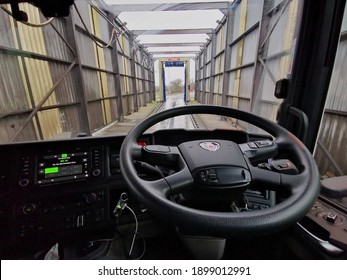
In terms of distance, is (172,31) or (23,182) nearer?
(23,182)

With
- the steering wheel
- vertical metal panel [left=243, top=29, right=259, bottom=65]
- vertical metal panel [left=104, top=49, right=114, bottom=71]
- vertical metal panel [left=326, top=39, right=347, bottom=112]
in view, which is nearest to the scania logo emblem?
the steering wheel

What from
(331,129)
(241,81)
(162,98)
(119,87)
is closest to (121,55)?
(119,87)

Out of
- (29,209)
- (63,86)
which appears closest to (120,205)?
(29,209)

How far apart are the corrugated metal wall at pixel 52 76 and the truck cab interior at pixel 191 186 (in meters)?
→ 0.61

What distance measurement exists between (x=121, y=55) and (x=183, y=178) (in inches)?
342

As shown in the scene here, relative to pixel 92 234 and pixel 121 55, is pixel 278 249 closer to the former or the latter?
pixel 92 234

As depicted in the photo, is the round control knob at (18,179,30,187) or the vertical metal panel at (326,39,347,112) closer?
the round control knob at (18,179,30,187)

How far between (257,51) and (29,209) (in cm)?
480

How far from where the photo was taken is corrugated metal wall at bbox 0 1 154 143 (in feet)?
8.64

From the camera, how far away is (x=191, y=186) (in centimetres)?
55

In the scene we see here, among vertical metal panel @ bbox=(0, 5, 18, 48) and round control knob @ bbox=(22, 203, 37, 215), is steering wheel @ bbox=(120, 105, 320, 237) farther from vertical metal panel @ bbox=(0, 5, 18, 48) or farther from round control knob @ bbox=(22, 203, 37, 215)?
vertical metal panel @ bbox=(0, 5, 18, 48)

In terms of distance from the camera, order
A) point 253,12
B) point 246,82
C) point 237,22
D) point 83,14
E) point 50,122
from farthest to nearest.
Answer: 1. point 237,22
2. point 246,82
3. point 83,14
4. point 253,12
5. point 50,122

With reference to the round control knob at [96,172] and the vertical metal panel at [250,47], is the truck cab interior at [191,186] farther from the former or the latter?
the vertical metal panel at [250,47]

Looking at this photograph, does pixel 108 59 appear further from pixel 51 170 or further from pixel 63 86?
pixel 51 170
